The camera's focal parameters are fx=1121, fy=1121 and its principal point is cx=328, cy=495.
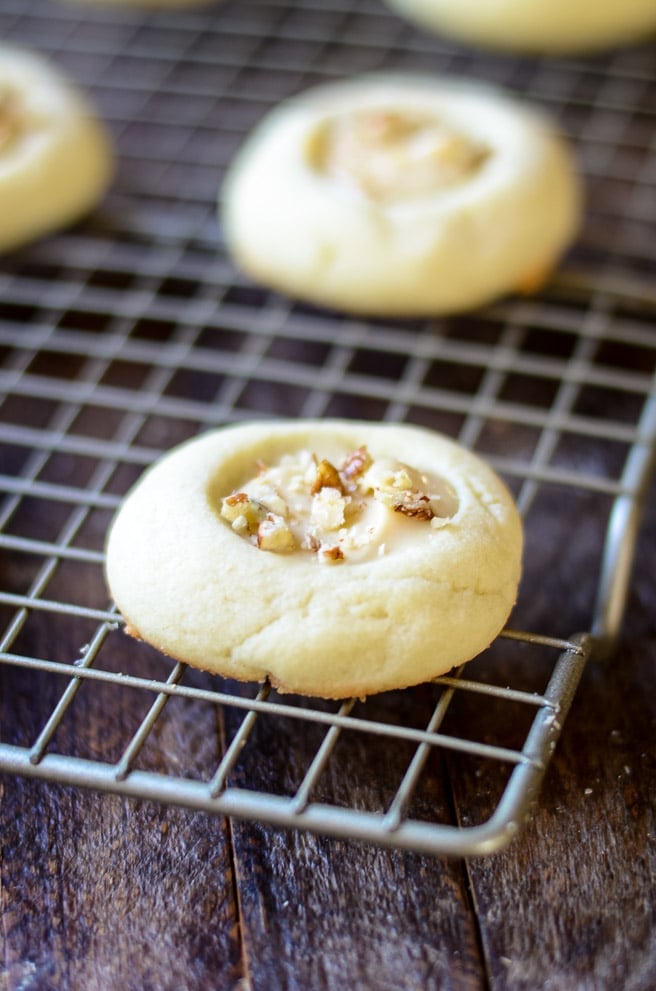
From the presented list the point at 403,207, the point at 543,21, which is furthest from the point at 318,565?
the point at 543,21

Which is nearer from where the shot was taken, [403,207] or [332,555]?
[332,555]

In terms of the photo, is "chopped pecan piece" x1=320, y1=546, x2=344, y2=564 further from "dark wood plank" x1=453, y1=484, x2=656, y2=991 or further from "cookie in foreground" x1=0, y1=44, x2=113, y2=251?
"cookie in foreground" x1=0, y1=44, x2=113, y2=251

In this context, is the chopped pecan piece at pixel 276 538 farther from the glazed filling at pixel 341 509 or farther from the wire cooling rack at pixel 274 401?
the wire cooling rack at pixel 274 401

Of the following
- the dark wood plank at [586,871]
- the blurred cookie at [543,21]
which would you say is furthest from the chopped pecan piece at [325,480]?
the blurred cookie at [543,21]

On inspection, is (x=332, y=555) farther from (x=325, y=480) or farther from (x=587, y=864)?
(x=587, y=864)

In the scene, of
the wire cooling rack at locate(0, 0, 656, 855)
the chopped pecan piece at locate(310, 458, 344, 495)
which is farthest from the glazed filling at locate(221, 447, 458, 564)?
the wire cooling rack at locate(0, 0, 656, 855)

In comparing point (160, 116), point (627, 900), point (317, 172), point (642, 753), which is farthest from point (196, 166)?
point (627, 900)
